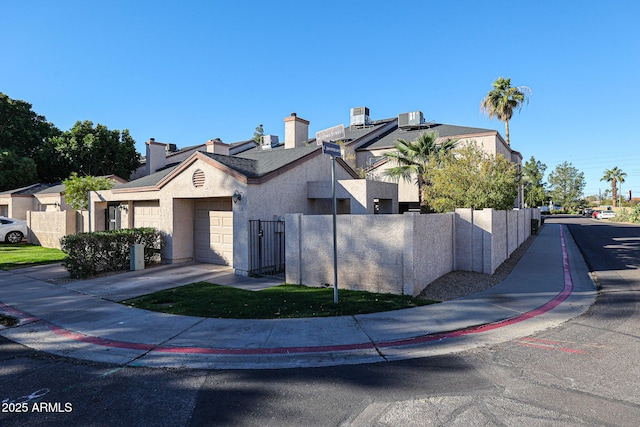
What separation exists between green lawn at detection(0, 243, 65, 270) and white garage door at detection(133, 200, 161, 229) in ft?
10.9

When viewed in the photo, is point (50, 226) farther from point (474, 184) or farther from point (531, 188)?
point (531, 188)

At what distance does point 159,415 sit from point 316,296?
4970 millimetres

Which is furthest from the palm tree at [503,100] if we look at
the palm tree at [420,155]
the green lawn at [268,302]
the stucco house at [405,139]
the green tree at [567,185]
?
the green tree at [567,185]

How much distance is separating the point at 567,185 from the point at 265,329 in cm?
10114

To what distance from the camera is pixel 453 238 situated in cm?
1151

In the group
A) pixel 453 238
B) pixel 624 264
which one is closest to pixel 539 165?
pixel 624 264

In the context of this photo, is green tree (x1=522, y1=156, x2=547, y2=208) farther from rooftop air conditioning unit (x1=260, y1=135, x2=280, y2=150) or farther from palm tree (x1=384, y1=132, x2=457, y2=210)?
rooftop air conditioning unit (x1=260, y1=135, x2=280, y2=150)

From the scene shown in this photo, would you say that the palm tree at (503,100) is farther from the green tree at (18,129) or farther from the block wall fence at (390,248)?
the green tree at (18,129)

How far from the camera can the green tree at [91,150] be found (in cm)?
3078

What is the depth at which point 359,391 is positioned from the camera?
165 inches

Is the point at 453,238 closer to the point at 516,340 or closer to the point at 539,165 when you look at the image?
the point at 516,340

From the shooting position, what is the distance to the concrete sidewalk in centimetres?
529

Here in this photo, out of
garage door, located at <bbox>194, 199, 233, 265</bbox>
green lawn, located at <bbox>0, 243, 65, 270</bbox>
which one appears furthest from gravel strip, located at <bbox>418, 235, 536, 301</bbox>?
green lawn, located at <bbox>0, 243, 65, 270</bbox>

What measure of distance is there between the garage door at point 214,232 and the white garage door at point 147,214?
2140 mm
